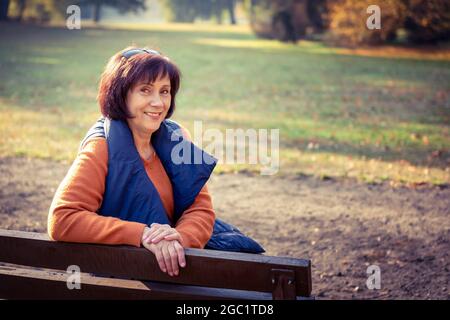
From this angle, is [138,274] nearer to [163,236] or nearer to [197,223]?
[163,236]

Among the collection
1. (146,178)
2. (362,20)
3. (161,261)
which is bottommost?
(161,261)

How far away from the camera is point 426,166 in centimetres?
828

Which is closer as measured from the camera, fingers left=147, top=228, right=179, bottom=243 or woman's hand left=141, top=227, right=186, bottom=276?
woman's hand left=141, top=227, right=186, bottom=276

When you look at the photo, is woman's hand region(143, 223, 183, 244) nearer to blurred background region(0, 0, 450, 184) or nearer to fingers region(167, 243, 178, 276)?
fingers region(167, 243, 178, 276)

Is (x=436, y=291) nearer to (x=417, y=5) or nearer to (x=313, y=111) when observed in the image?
(x=313, y=111)

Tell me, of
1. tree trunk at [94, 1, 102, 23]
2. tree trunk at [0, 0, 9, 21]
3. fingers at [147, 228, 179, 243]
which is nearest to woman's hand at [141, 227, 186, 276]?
fingers at [147, 228, 179, 243]

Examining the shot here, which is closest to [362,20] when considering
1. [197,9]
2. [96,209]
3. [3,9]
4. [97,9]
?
[3,9]

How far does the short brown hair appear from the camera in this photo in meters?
2.74

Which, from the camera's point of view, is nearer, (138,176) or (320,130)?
(138,176)

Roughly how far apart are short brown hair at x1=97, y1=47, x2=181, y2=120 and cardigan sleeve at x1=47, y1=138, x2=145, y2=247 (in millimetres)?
195

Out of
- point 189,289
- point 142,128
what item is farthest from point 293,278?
point 142,128

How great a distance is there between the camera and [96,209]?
8.55 feet

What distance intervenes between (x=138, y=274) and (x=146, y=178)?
1.89 ft
